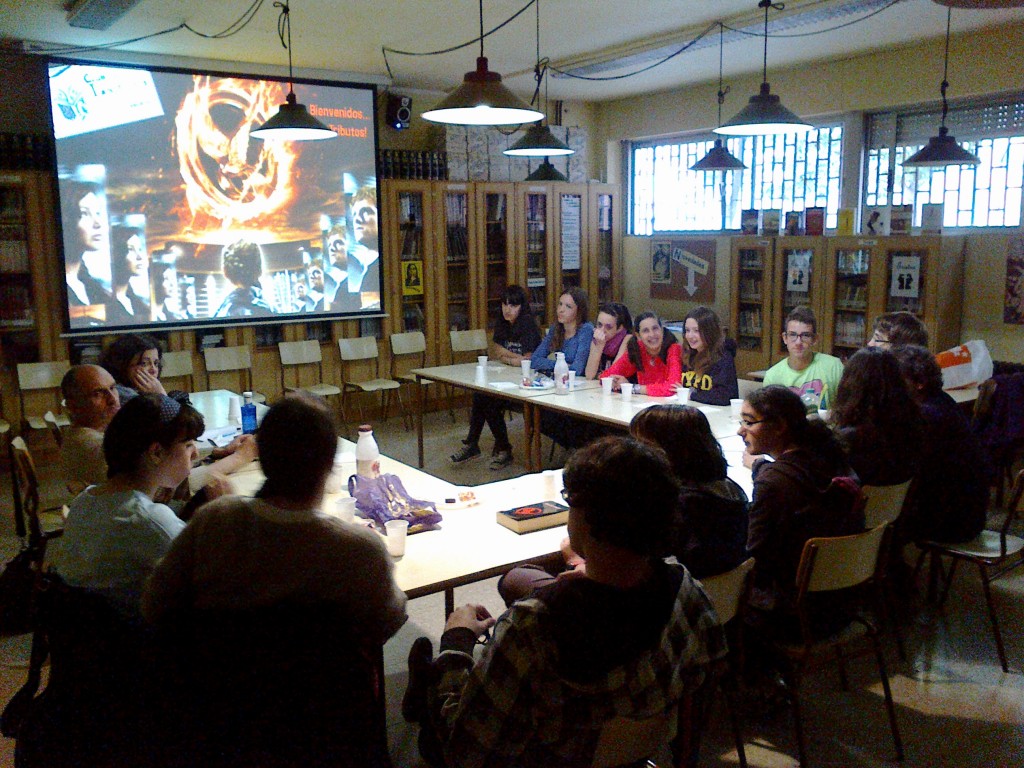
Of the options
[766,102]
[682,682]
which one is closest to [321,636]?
[682,682]

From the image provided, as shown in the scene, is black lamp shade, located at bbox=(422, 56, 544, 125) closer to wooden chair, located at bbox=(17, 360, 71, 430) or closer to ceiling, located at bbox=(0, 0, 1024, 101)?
ceiling, located at bbox=(0, 0, 1024, 101)

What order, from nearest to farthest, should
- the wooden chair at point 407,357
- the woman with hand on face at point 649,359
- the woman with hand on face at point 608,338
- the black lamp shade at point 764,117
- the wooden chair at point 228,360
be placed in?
the black lamp shade at point 764,117 → the woman with hand on face at point 649,359 → the woman with hand on face at point 608,338 → the wooden chair at point 228,360 → the wooden chair at point 407,357

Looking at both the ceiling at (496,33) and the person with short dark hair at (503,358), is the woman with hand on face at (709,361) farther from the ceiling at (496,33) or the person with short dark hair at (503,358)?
the ceiling at (496,33)

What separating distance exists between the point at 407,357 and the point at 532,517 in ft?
17.4

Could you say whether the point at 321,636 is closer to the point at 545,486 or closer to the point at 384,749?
the point at 384,749

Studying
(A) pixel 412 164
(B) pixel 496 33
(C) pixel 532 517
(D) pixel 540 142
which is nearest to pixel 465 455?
(D) pixel 540 142

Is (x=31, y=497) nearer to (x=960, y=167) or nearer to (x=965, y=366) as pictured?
(x=965, y=366)

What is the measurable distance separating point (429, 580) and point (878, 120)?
19.6 ft

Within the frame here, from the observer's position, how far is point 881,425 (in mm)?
3244

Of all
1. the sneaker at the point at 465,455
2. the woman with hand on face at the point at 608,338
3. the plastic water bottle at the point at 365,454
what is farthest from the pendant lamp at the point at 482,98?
the sneaker at the point at 465,455

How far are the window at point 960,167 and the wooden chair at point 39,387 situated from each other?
20.9 ft

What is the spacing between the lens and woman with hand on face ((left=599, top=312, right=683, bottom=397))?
5.27 meters

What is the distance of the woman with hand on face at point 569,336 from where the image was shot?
5.88 meters

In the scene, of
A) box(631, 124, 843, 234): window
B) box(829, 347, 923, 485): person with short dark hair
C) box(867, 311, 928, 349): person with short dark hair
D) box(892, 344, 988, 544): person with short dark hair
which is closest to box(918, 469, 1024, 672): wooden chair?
box(892, 344, 988, 544): person with short dark hair
